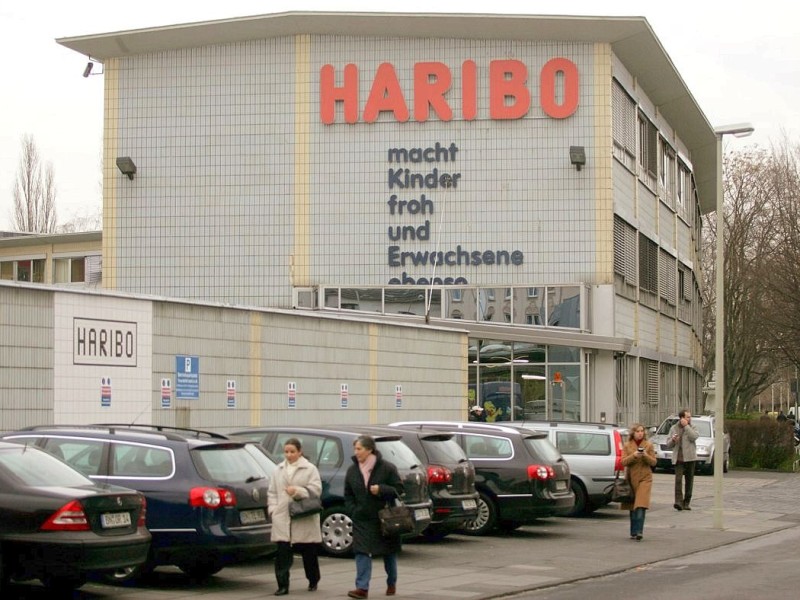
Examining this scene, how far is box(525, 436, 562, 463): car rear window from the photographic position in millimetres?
20297

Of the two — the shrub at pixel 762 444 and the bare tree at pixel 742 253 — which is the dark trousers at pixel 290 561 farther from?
the bare tree at pixel 742 253

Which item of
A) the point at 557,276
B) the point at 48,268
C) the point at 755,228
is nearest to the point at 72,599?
the point at 557,276

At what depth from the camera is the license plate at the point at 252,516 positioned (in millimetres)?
13680

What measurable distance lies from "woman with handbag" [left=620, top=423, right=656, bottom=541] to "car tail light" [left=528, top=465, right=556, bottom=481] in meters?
1.49

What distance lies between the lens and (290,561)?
13.6m

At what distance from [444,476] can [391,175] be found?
86.3 ft

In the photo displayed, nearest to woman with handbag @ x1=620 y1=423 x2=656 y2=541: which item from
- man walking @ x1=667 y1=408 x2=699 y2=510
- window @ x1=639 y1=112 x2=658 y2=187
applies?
man walking @ x1=667 y1=408 x2=699 y2=510

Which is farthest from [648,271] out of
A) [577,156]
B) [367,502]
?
[367,502]

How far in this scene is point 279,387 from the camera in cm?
2623

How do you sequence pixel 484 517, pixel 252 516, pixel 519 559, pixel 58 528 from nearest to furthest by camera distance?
1. pixel 58 528
2. pixel 252 516
3. pixel 519 559
4. pixel 484 517

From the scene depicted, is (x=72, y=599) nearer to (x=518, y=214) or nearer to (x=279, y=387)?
(x=279, y=387)

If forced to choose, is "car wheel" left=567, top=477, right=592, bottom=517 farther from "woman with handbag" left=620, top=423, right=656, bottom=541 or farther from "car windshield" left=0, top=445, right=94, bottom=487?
"car windshield" left=0, top=445, right=94, bottom=487

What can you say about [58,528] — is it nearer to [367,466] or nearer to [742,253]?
[367,466]

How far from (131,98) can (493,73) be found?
1169 centimetres
